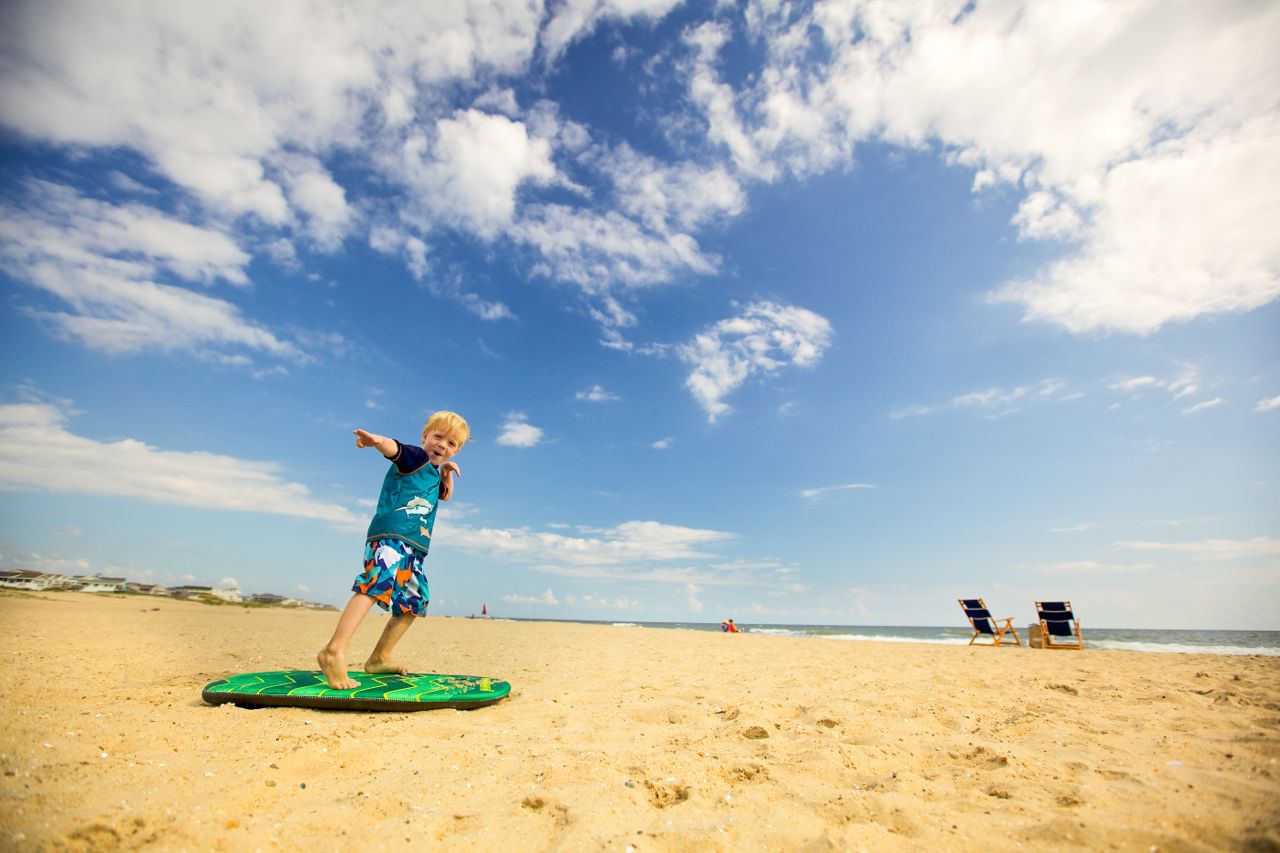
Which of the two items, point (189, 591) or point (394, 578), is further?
point (189, 591)

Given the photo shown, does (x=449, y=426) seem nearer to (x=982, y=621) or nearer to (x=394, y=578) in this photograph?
(x=394, y=578)

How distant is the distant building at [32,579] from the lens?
18.6m

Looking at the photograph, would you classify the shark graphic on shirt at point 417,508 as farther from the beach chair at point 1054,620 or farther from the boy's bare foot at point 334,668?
the beach chair at point 1054,620

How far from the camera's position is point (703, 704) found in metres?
4.35

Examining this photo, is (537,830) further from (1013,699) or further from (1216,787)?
(1013,699)

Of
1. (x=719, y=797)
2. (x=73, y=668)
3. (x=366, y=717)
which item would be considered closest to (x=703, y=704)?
(x=719, y=797)

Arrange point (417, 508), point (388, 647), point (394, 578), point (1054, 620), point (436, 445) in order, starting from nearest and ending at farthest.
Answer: point (394, 578) → point (417, 508) → point (388, 647) → point (436, 445) → point (1054, 620)

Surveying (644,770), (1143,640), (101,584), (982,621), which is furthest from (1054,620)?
(101,584)

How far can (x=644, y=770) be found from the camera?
2639mm

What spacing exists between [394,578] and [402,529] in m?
0.39

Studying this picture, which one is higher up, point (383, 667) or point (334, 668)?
point (334, 668)

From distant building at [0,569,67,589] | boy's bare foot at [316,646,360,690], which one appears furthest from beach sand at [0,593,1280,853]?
distant building at [0,569,67,589]

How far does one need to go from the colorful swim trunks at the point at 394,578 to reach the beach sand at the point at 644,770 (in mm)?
943

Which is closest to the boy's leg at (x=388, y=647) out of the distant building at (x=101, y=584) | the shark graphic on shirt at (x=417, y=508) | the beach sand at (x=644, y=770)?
the shark graphic on shirt at (x=417, y=508)
